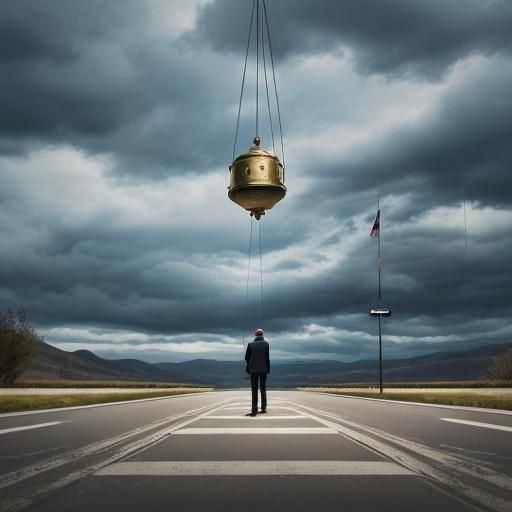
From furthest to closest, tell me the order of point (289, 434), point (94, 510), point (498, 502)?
point (289, 434)
point (498, 502)
point (94, 510)

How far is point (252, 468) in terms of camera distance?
609 centimetres

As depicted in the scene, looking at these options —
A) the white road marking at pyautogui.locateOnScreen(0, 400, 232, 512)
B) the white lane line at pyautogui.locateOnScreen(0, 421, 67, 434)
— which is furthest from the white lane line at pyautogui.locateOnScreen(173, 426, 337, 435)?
the white lane line at pyautogui.locateOnScreen(0, 421, 67, 434)

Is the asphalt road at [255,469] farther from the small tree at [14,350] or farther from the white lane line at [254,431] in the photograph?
the small tree at [14,350]

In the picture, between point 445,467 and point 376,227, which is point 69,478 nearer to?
point 445,467

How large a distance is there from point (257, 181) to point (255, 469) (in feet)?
16.5

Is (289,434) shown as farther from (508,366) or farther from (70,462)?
(508,366)

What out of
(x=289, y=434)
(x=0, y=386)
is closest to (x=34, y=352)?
(x=0, y=386)

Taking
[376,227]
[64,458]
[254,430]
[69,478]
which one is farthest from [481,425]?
[376,227]

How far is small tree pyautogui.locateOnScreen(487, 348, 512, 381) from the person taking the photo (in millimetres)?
64781

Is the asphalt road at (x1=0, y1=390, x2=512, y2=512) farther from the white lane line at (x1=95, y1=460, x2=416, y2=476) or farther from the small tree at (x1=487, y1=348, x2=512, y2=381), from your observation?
the small tree at (x1=487, y1=348, x2=512, y2=381)

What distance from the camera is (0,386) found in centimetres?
5869

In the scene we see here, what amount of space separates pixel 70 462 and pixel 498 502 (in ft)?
13.9

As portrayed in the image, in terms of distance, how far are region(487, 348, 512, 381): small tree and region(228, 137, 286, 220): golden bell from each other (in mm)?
61944

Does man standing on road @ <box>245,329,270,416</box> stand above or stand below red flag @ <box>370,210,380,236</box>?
below
